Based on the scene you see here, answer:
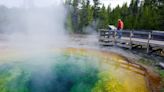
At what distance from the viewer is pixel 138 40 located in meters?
14.8

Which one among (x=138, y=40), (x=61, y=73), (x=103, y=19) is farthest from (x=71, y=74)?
(x=103, y=19)

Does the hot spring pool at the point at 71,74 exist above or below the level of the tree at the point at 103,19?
below

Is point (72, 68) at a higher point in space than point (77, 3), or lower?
lower

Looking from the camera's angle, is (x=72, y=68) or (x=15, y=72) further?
(x=72, y=68)

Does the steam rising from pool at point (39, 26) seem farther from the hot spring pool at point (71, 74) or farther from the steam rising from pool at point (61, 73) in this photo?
the hot spring pool at point (71, 74)

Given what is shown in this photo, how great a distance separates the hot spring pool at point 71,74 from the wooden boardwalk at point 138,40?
1773 millimetres

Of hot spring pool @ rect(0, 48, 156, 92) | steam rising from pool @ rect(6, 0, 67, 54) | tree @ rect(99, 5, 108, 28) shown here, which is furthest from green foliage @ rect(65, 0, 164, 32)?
hot spring pool @ rect(0, 48, 156, 92)

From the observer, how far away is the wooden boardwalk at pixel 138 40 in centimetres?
1306

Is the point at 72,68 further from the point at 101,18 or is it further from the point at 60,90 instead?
the point at 101,18

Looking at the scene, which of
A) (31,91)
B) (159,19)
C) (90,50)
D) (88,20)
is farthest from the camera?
(88,20)

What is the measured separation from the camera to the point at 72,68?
12.4 m

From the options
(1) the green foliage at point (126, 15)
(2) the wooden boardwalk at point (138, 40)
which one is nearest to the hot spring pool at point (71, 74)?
(2) the wooden boardwalk at point (138, 40)

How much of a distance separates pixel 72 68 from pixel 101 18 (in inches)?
1231

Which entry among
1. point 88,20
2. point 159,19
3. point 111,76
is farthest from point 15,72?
point 88,20
